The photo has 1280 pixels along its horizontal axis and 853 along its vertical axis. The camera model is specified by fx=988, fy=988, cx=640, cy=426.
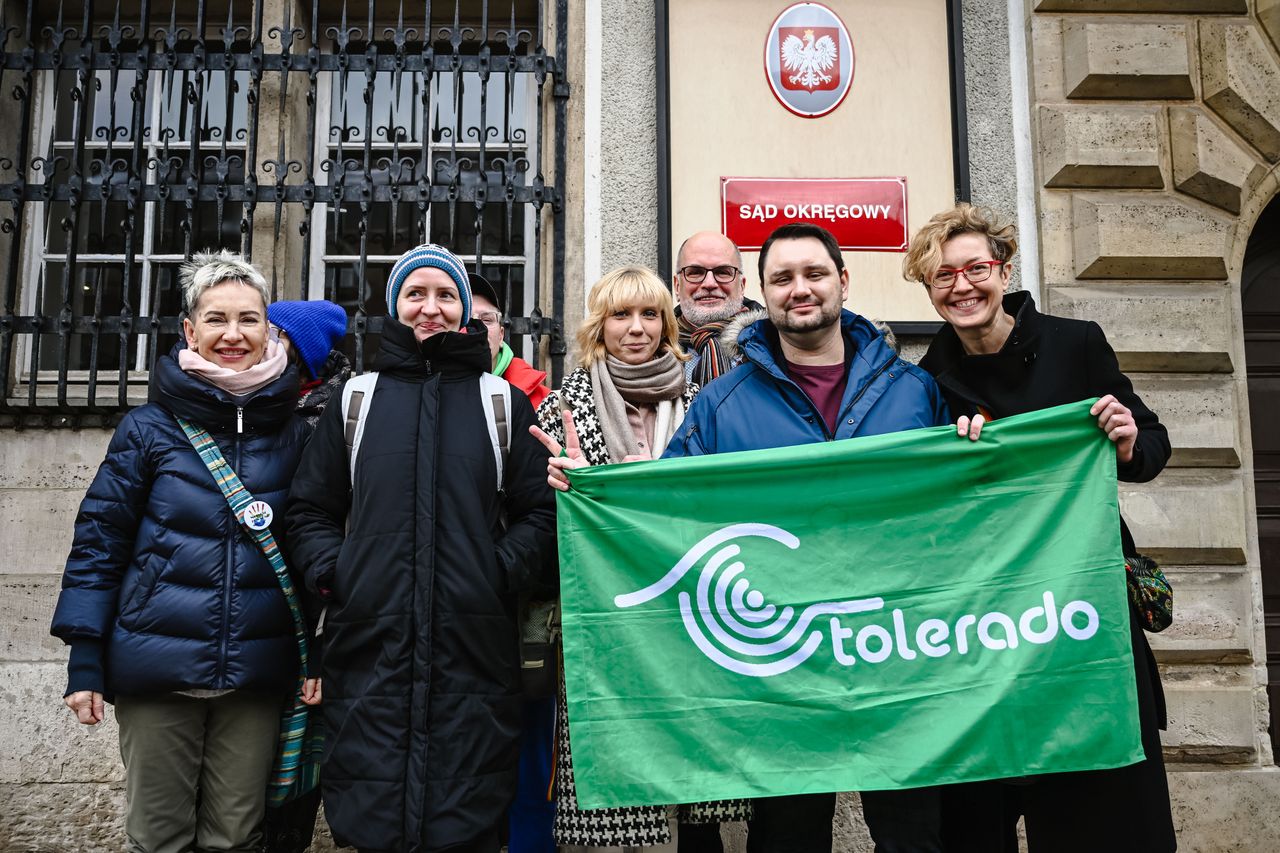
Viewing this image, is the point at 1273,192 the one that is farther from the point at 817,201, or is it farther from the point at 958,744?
the point at 958,744

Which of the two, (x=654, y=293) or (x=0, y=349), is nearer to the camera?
(x=654, y=293)

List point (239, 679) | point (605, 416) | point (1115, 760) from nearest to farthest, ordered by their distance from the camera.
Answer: point (1115, 760) → point (239, 679) → point (605, 416)

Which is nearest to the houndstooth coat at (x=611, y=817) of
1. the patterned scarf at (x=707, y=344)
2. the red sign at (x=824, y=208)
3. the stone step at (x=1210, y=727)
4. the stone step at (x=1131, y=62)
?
the patterned scarf at (x=707, y=344)

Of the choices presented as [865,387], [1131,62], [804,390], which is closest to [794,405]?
[804,390]

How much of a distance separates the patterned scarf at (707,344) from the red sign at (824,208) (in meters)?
1.07

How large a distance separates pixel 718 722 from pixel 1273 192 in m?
4.04

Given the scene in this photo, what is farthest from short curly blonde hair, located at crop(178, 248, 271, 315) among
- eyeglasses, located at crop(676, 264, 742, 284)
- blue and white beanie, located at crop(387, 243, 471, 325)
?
eyeglasses, located at crop(676, 264, 742, 284)

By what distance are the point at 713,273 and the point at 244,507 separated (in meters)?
1.80

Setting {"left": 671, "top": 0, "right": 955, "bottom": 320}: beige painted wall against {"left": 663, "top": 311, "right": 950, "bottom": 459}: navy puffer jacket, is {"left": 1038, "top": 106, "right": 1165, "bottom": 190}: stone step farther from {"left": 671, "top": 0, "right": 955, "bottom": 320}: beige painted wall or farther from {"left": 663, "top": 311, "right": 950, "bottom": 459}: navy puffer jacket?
{"left": 663, "top": 311, "right": 950, "bottom": 459}: navy puffer jacket

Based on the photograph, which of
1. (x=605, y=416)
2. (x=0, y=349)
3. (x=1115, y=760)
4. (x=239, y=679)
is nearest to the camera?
(x=1115, y=760)

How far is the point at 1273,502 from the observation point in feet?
16.0

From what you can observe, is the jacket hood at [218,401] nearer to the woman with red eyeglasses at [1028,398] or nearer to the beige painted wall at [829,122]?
the woman with red eyeglasses at [1028,398]

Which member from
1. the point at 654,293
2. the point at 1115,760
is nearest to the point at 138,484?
the point at 654,293

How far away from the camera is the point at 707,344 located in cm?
349
